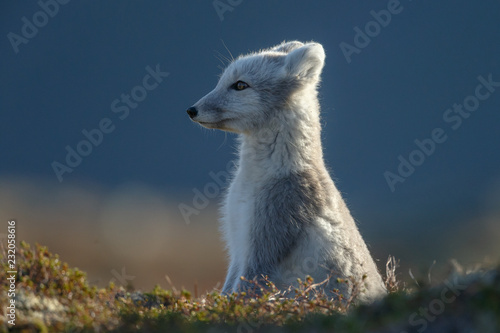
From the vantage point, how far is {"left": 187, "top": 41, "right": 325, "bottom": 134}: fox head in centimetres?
670

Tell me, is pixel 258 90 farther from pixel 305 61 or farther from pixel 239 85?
pixel 305 61

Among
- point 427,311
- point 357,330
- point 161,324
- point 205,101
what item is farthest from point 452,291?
point 205,101

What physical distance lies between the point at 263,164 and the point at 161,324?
3.06m

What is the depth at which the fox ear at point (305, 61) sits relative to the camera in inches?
268

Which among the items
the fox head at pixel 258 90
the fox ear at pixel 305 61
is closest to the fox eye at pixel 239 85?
the fox head at pixel 258 90

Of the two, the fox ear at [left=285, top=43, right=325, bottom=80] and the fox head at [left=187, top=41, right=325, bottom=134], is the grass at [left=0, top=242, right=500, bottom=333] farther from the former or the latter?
the fox ear at [left=285, top=43, right=325, bottom=80]

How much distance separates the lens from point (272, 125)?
6590mm

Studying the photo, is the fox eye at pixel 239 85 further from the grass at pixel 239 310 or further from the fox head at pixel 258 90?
the grass at pixel 239 310

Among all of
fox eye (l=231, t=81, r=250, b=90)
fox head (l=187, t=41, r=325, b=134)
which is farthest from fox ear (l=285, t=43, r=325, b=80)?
fox eye (l=231, t=81, r=250, b=90)

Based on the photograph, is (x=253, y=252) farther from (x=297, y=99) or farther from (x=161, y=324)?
(x=161, y=324)

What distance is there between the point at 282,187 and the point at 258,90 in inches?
55.8

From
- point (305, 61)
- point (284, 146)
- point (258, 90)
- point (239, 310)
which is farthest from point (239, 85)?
point (239, 310)

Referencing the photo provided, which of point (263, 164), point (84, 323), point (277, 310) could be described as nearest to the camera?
point (84, 323)

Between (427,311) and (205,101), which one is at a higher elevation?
(205,101)
